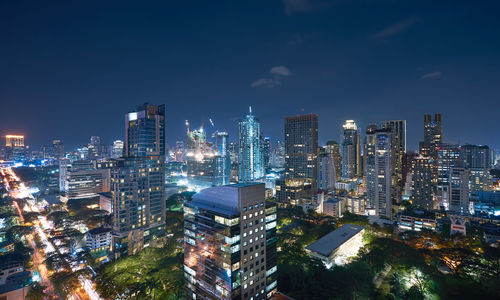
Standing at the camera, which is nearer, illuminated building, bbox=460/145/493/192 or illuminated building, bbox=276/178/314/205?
illuminated building, bbox=276/178/314/205

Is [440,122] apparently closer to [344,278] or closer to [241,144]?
[241,144]

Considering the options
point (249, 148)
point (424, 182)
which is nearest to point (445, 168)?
point (424, 182)

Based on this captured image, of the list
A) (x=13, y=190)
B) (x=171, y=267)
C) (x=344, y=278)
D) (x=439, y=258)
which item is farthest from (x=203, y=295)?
(x=13, y=190)

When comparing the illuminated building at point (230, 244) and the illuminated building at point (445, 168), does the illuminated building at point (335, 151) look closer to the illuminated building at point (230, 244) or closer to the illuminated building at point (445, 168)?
the illuminated building at point (445, 168)

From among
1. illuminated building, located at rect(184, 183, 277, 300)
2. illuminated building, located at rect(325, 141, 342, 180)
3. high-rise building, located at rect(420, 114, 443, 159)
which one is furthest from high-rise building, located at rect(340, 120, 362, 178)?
illuminated building, located at rect(184, 183, 277, 300)

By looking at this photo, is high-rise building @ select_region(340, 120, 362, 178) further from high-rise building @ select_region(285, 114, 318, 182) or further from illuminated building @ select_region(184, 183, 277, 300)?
illuminated building @ select_region(184, 183, 277, 300)

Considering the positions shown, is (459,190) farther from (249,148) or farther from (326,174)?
(249,148)

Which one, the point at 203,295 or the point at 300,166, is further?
the point at 300,166
